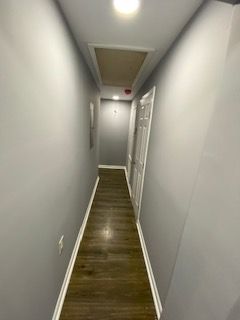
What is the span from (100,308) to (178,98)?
1.96m

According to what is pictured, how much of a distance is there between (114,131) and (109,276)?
4.72m

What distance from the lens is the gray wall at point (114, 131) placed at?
19.2 feet

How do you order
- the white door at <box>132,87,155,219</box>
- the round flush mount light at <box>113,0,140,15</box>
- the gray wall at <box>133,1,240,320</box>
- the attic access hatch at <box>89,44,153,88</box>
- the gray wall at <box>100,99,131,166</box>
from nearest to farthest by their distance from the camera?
the gray wall at <box>133,1,240,320</box>
the round flush mount light at <box>113,0,140,15</box>
the attic access hatch at <box>89,44,153,88</box>
the white door at <box>132,87,155,219</box>
the gray wall at <box>100,99,131,166</box>

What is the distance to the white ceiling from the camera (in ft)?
3.78

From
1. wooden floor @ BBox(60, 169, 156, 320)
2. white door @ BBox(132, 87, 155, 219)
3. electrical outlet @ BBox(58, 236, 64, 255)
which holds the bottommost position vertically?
wooden floor @ BBox(60, 169, 156, 320)

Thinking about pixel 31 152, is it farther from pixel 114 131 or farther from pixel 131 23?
pixel 114 131

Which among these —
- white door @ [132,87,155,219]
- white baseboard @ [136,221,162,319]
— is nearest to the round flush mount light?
white door @ [132,87,155,219]

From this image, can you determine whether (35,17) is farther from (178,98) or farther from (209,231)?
(209,231)

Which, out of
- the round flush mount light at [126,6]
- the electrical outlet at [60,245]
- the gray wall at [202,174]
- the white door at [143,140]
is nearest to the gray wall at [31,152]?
the electrical outlet at [60,245]

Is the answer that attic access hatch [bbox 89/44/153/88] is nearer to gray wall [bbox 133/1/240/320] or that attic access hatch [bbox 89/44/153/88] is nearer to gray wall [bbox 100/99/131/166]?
gray wall [bbox 133/1/240/320]

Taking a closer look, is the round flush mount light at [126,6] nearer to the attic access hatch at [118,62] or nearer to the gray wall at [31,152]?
the gray wall at [31,152]

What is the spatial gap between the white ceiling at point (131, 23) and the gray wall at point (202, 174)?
0.37 ft

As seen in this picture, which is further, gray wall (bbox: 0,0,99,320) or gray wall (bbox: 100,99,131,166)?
gray wall (bbox: 100,99,131,166)

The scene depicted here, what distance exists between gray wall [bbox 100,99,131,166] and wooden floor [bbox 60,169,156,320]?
3229 millimetres
